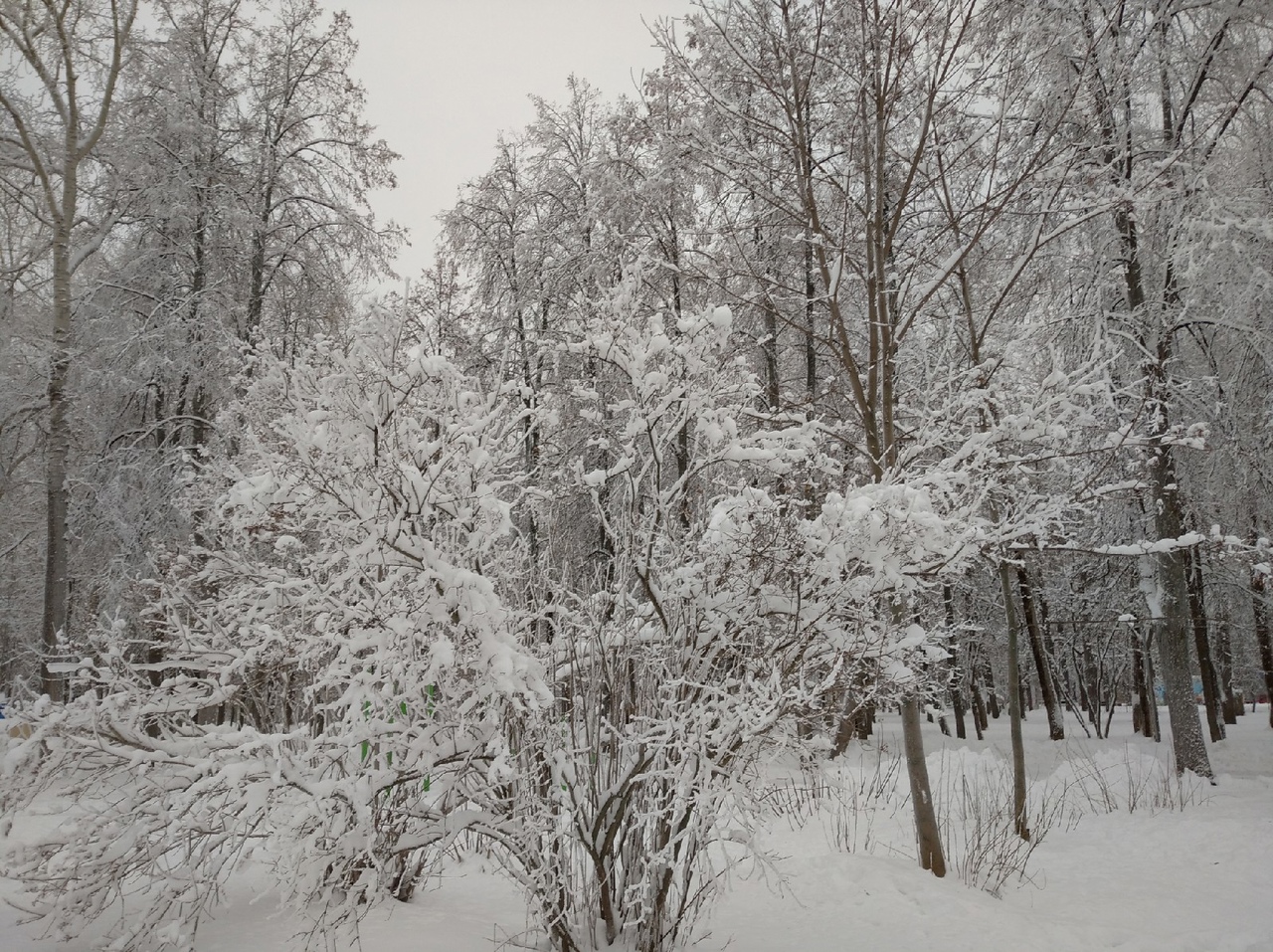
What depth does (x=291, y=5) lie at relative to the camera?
11328mm

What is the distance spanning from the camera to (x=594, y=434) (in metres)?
10.6

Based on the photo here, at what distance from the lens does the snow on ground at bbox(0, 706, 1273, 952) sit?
3701mm

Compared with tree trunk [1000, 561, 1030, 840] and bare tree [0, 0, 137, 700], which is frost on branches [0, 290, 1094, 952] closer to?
tree trunk [1000, 561, 1030, 840]

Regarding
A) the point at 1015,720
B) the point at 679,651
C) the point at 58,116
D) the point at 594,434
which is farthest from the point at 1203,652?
the point at 58,116

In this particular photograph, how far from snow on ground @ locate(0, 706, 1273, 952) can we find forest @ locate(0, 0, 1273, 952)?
0.23 meters

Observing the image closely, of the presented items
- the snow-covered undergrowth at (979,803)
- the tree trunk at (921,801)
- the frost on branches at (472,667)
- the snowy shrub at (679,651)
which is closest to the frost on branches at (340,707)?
the frost on branches at (472,667)

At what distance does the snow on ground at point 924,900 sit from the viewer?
12.1ft

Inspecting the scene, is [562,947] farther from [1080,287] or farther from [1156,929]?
[1080,287]

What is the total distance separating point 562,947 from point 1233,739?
43.7ft

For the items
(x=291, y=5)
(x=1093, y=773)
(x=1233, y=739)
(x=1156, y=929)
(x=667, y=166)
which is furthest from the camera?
(x=1233, y=739)

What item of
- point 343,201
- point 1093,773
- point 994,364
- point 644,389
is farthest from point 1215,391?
point 343,201

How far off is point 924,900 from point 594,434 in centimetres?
724

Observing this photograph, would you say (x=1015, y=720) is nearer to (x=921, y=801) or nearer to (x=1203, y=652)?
(x=921, y=801)

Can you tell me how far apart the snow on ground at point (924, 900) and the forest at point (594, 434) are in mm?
230
